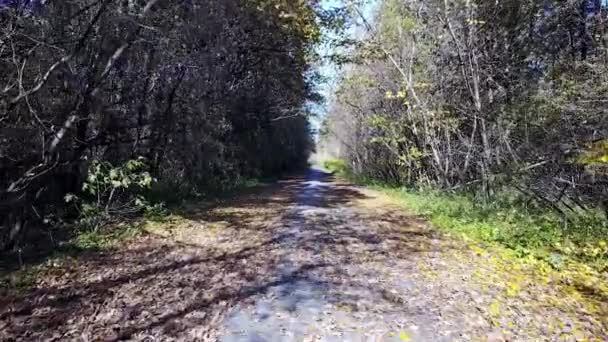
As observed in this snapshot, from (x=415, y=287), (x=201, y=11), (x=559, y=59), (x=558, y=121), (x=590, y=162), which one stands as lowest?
(x=415, y=287)

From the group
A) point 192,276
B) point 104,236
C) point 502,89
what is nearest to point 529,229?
point 502,89

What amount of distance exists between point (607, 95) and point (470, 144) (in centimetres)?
479

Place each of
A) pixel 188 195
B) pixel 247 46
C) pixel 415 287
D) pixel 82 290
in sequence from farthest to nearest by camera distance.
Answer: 1. pixel 247 46
2. pixel 188 195
3. pixel 415 287
4. pixel 82 290

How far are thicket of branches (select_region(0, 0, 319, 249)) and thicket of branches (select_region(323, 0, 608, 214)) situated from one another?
3391 millimetres

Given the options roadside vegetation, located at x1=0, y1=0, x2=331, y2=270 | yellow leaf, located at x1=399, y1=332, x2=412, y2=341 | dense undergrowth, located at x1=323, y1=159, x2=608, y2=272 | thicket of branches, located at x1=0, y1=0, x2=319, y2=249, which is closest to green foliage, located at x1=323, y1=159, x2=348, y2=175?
thicket of branches, located at x1=0, y1=0, x2=319, y2=249

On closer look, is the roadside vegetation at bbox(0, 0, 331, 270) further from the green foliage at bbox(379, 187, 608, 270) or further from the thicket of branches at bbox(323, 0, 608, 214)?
the green foliage at bbox(379, 187, 608, 270)

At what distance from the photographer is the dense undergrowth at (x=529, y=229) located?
295 inches

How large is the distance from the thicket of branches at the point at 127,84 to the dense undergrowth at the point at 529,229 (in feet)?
22.9

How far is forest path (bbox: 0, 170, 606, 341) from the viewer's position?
457 centimetres

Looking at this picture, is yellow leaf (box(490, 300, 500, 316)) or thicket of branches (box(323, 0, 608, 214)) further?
thicket of branches (box(323, 0, 608, 214))

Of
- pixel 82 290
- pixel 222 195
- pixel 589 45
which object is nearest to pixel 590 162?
pixel 589 45

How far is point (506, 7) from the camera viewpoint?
41.6 ft

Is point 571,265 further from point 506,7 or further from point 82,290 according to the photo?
point 506,7

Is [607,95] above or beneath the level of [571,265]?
above
